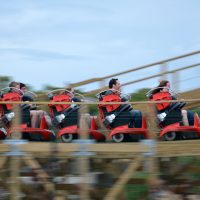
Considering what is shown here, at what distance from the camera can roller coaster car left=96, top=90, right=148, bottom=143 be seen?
1236cm

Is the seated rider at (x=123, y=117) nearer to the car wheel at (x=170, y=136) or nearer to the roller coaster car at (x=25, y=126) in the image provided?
the car wheel at (x=170, y=136)

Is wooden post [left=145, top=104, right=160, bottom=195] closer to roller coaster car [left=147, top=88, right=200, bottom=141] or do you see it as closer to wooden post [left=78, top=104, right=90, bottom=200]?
wooden post [left=78, top=104, right=90, bottom=200]

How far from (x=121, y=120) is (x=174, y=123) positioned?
924 mm

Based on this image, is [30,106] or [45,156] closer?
[45,156]

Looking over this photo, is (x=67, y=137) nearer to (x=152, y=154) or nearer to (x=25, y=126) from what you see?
(x=25, y=126)

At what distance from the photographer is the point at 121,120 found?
41.7 ft

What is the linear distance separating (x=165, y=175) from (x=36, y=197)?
1916mm

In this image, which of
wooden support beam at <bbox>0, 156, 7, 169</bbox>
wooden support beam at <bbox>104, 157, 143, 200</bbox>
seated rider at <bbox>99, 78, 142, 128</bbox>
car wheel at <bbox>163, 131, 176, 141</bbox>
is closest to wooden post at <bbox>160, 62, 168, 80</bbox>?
seated rider at <bbox>99, 78, 142, 128</bbox>

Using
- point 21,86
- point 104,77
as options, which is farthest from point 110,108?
point 104,77

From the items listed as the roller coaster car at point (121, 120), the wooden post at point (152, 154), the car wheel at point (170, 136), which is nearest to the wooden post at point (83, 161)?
the wooden post at point (152, 154)

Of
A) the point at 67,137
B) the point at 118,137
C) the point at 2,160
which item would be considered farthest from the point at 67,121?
the point at 2,160

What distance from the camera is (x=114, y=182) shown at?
Answer: 11.0 metres

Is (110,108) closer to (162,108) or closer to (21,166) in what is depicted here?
(162,108)

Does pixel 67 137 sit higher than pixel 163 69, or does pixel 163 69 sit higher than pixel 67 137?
pixel 163 69
